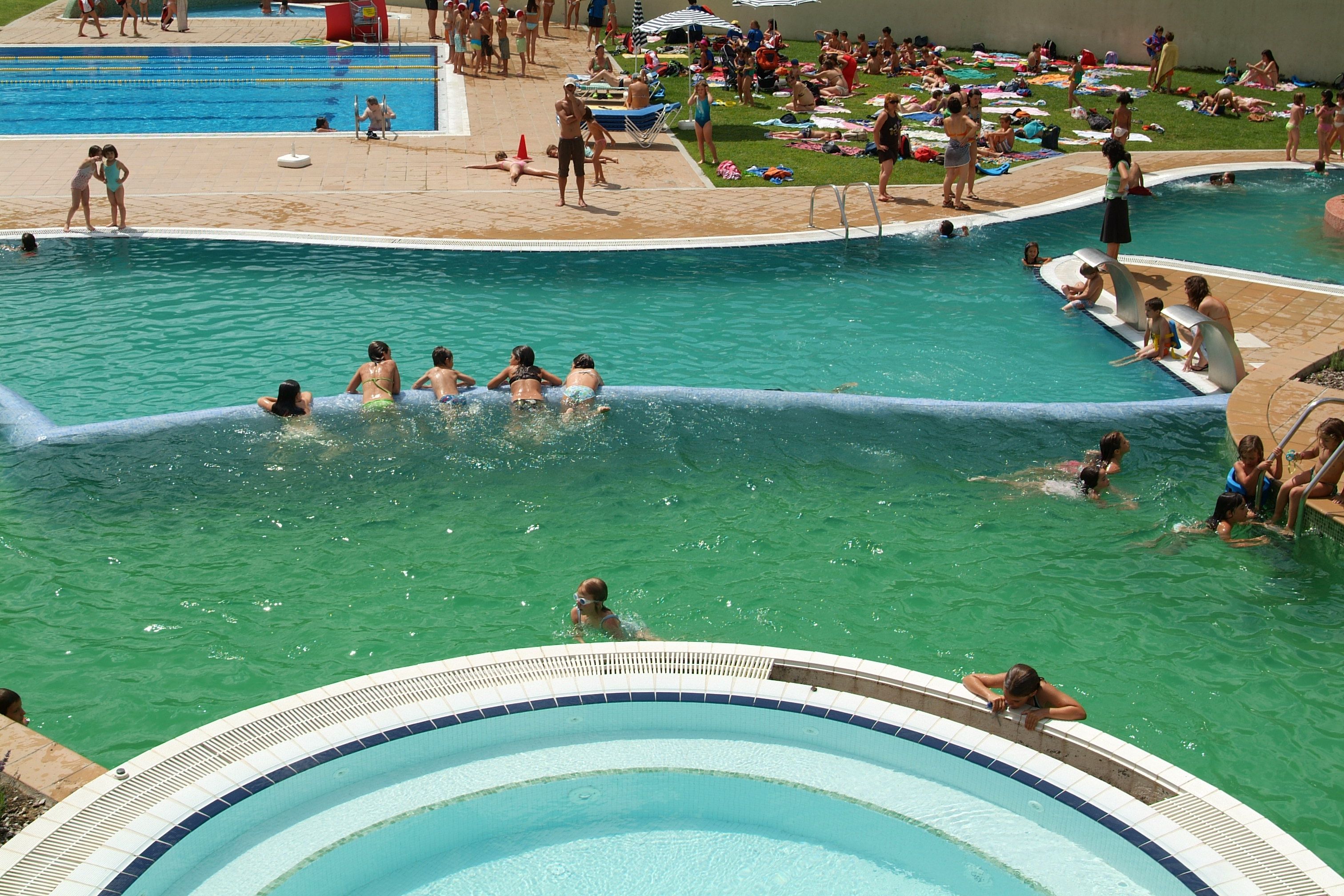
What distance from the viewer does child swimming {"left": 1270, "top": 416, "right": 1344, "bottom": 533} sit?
8656 mm

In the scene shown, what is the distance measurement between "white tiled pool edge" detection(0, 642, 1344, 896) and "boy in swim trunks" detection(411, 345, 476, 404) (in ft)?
15.2

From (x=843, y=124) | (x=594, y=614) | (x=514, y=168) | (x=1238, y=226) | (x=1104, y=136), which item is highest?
(x=843, y=124)

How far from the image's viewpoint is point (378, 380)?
424 inches

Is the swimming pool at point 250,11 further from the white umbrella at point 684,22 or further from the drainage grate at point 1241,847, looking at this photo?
the drainage grate at point 1241,847

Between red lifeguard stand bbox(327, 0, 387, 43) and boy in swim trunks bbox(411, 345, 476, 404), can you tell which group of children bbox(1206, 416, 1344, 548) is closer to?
boy in swim trunks bbox(411, 345, 476, 404)

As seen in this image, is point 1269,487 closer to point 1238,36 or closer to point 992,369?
point 992,369

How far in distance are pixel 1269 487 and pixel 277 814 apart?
728cm

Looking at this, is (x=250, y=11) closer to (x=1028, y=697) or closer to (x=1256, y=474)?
(x=1256, y=474)

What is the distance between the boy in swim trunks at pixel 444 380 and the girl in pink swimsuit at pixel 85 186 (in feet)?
22.9

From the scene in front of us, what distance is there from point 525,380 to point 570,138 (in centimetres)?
662

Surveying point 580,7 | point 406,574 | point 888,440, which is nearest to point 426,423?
point 406,574

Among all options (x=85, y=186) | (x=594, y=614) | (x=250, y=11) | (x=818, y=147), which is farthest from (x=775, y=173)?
(x=250, y=11)

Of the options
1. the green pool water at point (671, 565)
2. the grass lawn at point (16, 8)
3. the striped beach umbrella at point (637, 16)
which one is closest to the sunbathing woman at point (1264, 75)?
the striped beach umbrella at point (637, 16)

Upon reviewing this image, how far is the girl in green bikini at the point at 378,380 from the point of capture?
10664 millimetres
